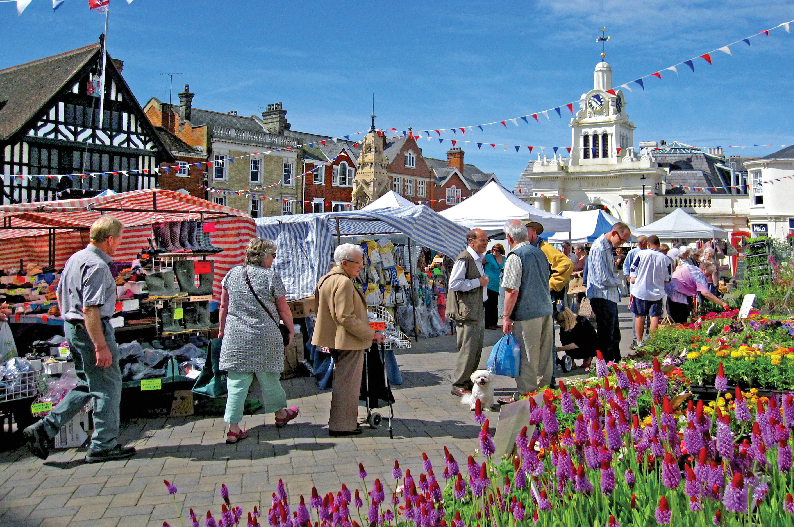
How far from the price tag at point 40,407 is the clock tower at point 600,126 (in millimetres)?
48890

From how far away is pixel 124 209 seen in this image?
8.41 metres

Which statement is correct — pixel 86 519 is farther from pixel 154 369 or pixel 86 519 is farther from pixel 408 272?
pixel 408 272

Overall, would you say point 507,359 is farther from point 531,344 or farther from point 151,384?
point 151,384

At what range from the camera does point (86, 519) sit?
4293mm

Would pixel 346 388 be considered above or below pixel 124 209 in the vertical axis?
below

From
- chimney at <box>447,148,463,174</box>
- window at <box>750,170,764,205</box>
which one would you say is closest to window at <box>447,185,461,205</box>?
chimney at <box>447,148,463,174</box>

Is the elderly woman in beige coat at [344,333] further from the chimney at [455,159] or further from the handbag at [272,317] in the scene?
the chimney at [455,159]

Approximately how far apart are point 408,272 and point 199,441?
25.9 feet

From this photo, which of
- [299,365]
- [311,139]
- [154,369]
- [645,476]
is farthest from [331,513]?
[311,139]

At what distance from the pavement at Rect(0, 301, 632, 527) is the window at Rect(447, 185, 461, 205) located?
176ft

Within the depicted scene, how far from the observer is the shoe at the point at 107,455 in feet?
17.9

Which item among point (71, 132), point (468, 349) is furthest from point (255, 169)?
point (468, 349)

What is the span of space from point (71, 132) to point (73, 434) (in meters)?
23.6

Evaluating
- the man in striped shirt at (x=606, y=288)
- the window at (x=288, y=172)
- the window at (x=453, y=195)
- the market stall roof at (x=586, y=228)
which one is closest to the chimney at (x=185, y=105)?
the window at (x=288, y=172)
